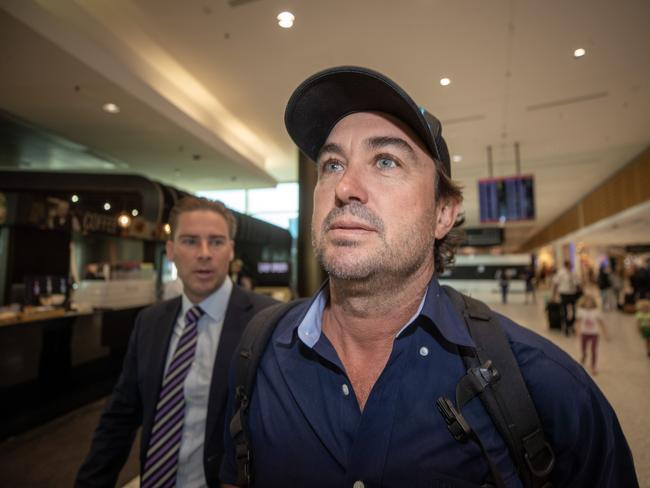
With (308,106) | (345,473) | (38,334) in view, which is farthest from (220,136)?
(345,473)

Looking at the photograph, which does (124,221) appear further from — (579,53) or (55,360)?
(579,53)

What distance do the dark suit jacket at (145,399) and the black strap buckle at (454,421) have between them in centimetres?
97

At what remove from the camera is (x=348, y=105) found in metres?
1.18

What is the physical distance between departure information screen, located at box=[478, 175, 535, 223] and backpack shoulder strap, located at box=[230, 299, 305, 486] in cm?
716

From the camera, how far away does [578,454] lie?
92 cm

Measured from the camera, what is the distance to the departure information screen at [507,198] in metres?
7.18

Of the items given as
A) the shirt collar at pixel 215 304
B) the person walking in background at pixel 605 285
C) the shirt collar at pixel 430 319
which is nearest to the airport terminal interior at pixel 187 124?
the shirt collar at pixel 215 304

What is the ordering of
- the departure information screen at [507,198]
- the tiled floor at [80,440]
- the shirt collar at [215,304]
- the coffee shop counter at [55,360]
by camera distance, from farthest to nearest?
1. the departure information screen at [507,198]
2. the coffee shop counter at [55,360]
3. the tiled floor at [80,440]
4. the shirt collar at [215,304]

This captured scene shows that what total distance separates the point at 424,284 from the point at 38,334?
4.95m

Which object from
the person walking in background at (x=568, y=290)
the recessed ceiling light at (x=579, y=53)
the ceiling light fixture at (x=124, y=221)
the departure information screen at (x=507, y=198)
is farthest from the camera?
the person walking in background at (x=568, y=290)

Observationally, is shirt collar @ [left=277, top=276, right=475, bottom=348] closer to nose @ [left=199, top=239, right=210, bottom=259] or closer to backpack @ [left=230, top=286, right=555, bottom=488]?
backpack @ [left=230, top=286, right=555, bottom=488]

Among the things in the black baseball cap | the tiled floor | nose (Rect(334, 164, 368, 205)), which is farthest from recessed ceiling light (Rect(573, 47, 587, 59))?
nose (Rect(334, 164, 368, 205))

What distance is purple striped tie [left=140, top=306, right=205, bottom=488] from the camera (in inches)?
59.1

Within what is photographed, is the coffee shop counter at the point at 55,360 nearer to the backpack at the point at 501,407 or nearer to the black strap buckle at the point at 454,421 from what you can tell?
the backpack at the point at 501,407
